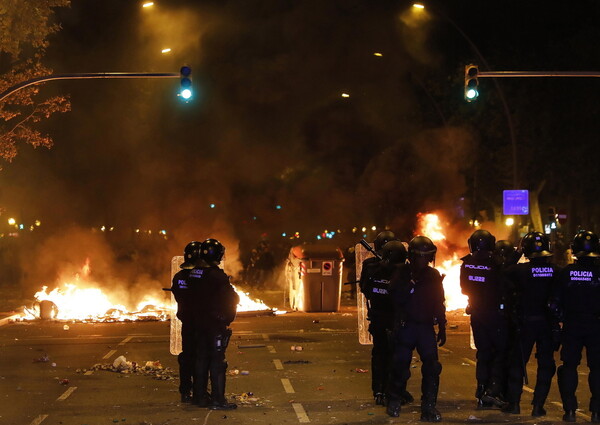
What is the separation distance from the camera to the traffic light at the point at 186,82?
1568 cm

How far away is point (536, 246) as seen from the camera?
853 cm

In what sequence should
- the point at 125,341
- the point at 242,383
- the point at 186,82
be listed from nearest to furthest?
the point at 242,383 → the point at 125,341 → the point at 186,82

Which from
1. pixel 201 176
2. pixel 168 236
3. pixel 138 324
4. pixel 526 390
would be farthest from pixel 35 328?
pixel 201 176

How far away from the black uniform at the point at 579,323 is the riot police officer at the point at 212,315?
10.8ft

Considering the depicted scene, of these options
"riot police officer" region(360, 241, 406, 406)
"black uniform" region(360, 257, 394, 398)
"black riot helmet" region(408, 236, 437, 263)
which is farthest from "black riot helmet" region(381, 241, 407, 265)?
"black riot helmet" region(408, 236, 437, 263)

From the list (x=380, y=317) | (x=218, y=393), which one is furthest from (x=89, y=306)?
(x=380, y=317)

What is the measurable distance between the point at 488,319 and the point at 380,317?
1.11m

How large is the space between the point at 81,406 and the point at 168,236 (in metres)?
22.4

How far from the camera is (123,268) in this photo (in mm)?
26453

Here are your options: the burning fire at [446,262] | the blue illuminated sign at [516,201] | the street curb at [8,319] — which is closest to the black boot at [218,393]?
the burning fire at [446,262]

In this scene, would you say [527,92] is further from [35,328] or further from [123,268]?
[35,328]

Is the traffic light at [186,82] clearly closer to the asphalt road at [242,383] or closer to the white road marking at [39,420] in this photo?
the asphalt road at [242,383]

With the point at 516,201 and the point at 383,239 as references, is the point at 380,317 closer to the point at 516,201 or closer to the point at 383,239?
the point at 383,239

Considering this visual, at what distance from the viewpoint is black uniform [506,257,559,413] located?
327 inches
